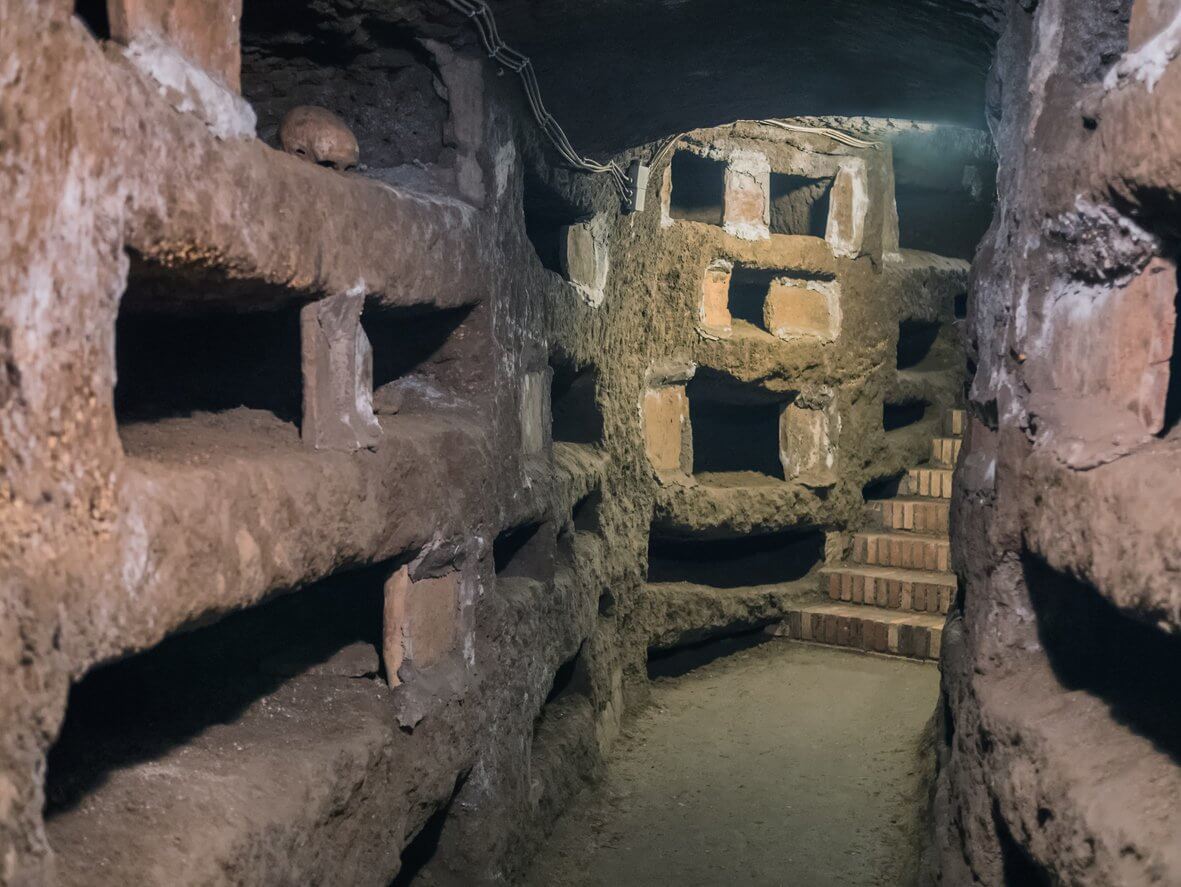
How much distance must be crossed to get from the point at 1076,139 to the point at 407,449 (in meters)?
1.67

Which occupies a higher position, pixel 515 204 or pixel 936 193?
pixel 936 193

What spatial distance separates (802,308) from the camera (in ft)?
21.8

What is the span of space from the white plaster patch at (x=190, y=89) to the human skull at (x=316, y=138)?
1.87 ft

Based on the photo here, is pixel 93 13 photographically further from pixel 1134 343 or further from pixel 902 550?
pixel 902 550

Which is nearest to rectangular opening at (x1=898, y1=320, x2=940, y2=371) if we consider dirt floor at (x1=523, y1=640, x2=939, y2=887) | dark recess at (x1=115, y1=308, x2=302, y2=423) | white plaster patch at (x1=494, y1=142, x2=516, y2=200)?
dirt floor at (x1=523, y1=640, x2=939, y2=887)

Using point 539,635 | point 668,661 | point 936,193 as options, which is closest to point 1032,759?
point 539,635

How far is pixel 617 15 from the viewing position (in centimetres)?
329

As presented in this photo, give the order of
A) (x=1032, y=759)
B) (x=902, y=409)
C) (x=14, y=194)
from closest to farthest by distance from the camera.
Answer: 1. (x=14, y=194)
2. (x=1032, y=759)
3. (x=902, y=409)

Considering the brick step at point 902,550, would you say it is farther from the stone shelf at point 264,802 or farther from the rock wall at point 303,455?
the stone shelf at point 264,802

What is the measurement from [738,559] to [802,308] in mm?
1556

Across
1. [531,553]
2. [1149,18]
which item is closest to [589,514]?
[531,553]

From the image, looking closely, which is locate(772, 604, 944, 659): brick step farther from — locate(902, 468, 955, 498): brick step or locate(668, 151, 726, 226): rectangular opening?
locate(668, 151, 726, 226): rectangular opening

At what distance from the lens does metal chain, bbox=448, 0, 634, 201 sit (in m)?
3.08

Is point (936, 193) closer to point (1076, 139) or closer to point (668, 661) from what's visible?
point (668, 661)
